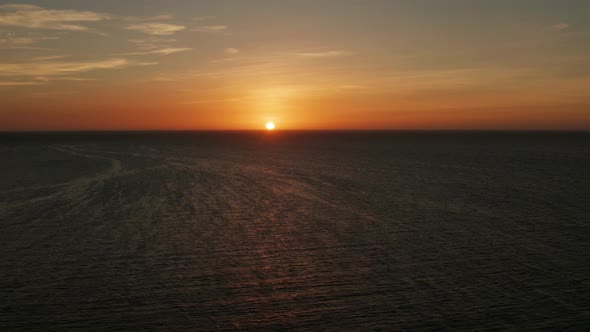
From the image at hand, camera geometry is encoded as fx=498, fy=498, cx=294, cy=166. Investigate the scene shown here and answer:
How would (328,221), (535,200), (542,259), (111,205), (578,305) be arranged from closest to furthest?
(578,305) → (542,259) → (328,221) → (111,205) → (535,200)

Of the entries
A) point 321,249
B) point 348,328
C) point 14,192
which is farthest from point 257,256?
point 14,192

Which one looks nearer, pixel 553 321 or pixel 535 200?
pixel 553 321

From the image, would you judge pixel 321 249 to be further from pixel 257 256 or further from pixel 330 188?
pixel 330 188

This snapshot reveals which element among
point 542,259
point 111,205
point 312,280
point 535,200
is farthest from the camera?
point 535,200

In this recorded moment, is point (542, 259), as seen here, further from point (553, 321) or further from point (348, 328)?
point (348, 328)

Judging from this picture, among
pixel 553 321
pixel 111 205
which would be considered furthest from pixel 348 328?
pixel 111 205

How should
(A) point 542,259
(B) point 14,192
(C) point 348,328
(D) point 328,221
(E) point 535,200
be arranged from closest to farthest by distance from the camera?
1. (C) point 348,328
2. (A) point 542,259
3. (D) point 328,221
4. (E) point 535,200
5. (B) point 14,192
